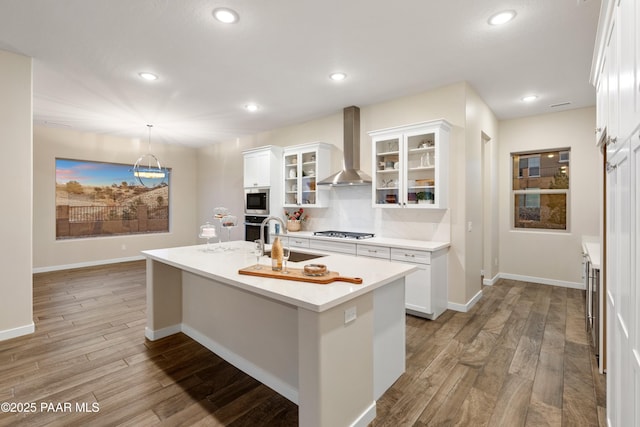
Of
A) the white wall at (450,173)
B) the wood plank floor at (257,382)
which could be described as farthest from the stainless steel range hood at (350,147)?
the wood plank floor at (257,382)

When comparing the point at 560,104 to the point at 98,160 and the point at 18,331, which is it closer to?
the point at 18,331

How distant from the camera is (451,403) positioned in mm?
2098

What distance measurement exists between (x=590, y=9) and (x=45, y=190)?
26.6 ft

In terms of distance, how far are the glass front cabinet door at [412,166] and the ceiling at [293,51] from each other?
1.94 feet

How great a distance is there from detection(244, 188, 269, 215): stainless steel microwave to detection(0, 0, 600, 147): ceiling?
1595 mm

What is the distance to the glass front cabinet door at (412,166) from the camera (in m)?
3.75

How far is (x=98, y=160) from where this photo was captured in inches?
257

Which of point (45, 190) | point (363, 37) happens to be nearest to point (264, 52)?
point (363, 37)

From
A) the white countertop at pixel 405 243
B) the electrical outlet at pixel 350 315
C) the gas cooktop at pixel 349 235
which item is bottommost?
the electrical outlet at pixel 350 315

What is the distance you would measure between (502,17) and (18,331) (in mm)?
5256

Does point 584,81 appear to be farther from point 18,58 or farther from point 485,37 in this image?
point 18,58

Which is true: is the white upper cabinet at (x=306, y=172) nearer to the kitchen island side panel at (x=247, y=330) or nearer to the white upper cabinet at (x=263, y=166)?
the white upper cabinet at (x=263, y=166)

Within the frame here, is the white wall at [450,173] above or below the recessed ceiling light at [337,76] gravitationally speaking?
below

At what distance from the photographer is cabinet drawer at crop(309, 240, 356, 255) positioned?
13.4 ft
